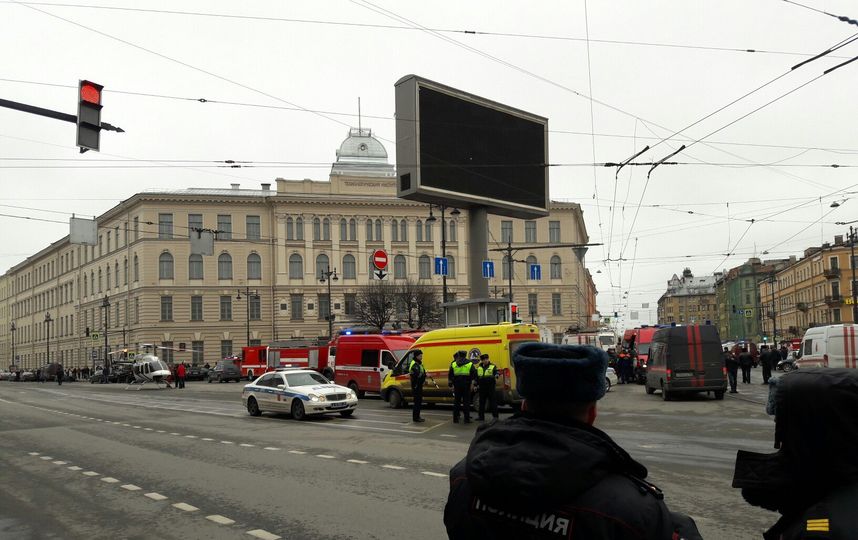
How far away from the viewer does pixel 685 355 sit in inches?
979

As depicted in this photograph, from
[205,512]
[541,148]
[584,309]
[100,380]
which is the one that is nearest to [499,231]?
[584,309]

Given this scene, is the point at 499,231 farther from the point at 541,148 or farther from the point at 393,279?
the point at 541,148

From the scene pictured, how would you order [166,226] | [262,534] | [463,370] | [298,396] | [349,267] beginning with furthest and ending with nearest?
[349,267] → [166,226] → [298,396] → [463,370] → [262,534]

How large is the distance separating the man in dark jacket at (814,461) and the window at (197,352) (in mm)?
79420

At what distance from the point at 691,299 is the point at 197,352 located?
425ft

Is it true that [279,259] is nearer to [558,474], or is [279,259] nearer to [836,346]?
[836,346]

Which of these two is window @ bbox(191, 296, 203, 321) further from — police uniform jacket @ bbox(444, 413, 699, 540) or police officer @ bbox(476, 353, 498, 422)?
police uniform jacket @ bbox(444, 413, 699, 540)

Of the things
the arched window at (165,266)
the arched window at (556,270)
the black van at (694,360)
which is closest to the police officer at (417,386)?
the black van at (694,360)

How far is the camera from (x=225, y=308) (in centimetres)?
7956

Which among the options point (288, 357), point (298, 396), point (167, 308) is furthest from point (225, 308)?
point (298, 396)

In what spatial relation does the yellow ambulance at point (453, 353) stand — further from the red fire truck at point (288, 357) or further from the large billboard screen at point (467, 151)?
the red fire truck at point (288, 357)

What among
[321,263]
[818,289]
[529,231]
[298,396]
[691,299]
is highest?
[529,231]

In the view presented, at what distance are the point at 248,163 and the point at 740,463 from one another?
25837mm

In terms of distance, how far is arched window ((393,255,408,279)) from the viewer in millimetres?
82625
